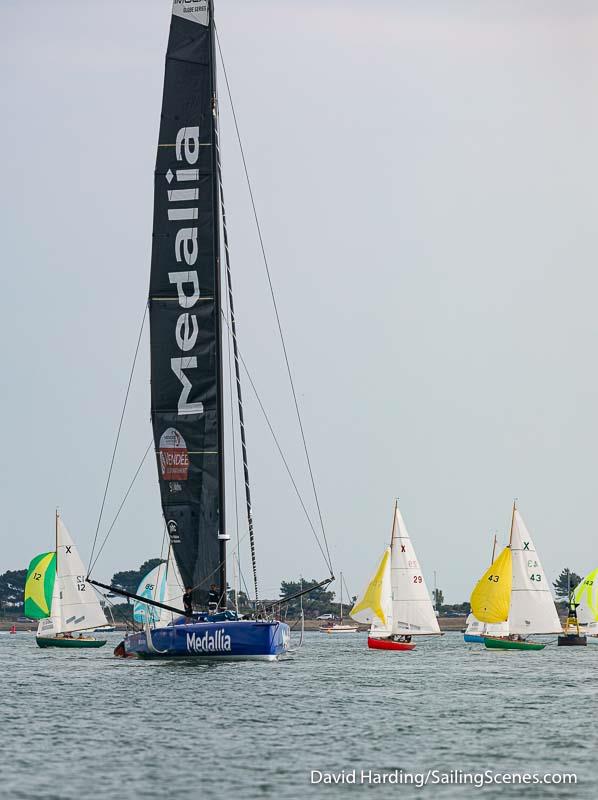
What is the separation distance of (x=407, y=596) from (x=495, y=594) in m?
4.92

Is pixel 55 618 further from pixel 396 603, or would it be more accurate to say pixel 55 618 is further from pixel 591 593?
pixel 591 593

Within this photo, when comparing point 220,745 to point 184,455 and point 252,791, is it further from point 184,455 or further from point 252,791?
point 184,455

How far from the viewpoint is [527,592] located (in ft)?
230

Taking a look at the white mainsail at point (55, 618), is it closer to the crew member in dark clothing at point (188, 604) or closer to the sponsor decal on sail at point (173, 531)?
the sponsor decal on sail at point (173, 531)

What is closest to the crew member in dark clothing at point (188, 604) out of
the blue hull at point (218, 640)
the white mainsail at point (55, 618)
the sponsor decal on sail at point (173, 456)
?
the blue hull at point (218, 640)

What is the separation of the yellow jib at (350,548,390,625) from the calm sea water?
24199 millimetres

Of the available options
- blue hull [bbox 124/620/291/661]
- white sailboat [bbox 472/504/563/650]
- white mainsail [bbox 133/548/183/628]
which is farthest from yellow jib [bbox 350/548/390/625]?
blue hull [bbox 124/620/291/661]

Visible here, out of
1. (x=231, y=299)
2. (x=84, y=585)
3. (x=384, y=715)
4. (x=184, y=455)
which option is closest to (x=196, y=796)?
(x=384, y=715)

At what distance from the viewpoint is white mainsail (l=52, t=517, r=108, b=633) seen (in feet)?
244

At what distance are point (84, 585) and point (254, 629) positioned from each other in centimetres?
3988

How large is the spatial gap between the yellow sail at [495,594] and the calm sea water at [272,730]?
23.2m

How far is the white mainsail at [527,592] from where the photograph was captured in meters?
69.4

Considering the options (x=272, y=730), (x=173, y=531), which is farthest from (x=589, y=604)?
(x=272, y=730)

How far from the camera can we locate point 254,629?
38344 mm
